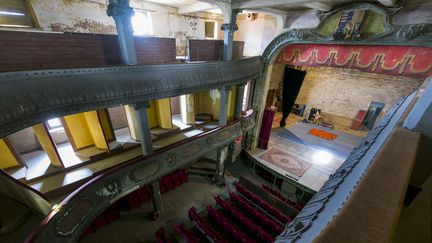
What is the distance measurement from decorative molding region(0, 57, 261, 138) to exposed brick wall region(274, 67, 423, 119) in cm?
999

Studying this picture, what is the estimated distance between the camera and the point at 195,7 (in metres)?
7.84

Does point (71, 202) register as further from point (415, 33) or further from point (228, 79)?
point (415, 33)

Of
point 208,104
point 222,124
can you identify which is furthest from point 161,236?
point 208,104

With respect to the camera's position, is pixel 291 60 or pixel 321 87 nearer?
pixel 291 60

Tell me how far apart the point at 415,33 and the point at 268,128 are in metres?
6.50

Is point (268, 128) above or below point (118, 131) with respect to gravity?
below

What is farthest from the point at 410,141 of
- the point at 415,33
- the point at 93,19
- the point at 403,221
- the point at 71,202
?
the point at 93,19

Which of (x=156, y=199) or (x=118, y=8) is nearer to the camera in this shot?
(x=118, y=8)

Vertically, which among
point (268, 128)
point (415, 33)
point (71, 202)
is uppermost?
point (415, 33)

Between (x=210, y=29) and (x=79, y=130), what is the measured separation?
852cm

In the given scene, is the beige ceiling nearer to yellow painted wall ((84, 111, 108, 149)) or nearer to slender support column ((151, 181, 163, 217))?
yellow painted wall ((84, 111, 108, 149))

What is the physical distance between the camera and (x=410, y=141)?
1.12m

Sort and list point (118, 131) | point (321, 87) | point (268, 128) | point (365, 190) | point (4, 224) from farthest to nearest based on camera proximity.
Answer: point (321, 87)
point (268, 128)
point (118, 131)
point (4, 224)
point (365, 190)

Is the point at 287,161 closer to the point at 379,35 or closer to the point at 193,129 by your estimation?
the point at 193,129
